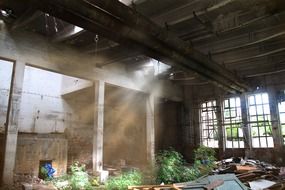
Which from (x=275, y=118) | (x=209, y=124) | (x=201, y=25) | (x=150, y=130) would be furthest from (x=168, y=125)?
(x=201, y=25)

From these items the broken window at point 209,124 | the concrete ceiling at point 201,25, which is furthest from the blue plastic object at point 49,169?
the broken window at point 209,124

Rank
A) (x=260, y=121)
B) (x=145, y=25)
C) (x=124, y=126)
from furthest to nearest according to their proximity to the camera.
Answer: (x=124, y=126)
(x=260, y=121)
(x=145, y=25)

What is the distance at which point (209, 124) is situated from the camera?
13.0m

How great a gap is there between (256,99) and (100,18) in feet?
32.9

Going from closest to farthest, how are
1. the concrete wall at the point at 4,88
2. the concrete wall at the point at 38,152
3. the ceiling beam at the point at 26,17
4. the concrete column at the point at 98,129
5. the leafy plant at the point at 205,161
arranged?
the ceiling beam at the point at 26,17
the concrete column at the point at 98,129
the leafy plant at the point at 205,161
the concrete wall at the point at 38,152
the concrete wall at the point at 4,88

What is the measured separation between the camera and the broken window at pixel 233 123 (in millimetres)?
11898

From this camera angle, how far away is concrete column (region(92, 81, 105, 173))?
8445 mm

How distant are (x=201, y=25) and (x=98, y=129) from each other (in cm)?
513

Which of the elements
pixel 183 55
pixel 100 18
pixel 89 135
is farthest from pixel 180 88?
pixel 100 18

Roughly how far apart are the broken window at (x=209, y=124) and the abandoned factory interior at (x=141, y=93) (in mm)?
62

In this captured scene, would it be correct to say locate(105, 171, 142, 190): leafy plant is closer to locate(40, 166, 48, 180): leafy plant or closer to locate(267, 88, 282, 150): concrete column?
locate(40, 166, 48, 180): leafy plant

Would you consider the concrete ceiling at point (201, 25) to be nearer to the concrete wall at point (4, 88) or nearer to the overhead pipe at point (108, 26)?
the overhead pipe at point (108, 26)

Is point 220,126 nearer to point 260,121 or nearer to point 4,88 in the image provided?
point 260,121

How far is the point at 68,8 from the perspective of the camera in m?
3.98
